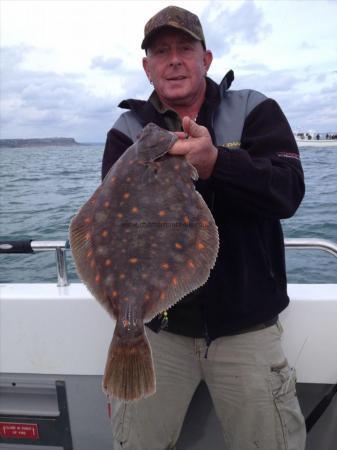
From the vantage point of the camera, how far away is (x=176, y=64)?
2541mm

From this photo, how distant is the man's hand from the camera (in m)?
2.04

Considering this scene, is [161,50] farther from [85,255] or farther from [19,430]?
[19,430]

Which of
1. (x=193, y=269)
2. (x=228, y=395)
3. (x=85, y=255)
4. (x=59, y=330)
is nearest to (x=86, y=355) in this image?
(x=59, y=330)

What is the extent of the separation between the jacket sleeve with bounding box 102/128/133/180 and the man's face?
34 cm

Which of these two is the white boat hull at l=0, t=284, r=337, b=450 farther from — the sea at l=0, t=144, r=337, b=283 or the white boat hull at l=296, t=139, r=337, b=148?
the white boat hull at l=296, t=139, r=337, b=148

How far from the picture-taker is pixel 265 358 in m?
2.47

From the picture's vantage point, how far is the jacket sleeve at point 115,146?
8.73 feet

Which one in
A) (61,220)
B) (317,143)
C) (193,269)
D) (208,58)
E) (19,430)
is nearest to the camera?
(193,269)

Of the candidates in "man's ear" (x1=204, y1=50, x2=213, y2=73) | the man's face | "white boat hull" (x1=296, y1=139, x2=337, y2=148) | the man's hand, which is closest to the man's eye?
the man's face

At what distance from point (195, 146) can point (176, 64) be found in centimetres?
74

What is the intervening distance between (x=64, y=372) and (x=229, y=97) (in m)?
2.16

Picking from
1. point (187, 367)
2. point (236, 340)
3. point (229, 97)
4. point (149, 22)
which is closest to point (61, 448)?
point (187, 367)

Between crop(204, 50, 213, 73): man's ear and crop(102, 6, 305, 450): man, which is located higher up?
crop(204, 50, 213, 73): man's ear

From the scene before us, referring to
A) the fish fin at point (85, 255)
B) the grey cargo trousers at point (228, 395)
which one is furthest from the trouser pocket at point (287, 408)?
the fish fin at point (85, 255)
